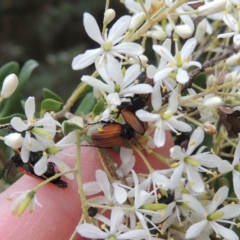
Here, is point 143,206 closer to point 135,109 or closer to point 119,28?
point 135,109

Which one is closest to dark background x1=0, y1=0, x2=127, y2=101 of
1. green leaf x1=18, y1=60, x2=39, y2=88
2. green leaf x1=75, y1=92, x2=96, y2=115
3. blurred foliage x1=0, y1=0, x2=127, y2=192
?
blurred foliage x1=0, y1=0, x2=127, y2=192

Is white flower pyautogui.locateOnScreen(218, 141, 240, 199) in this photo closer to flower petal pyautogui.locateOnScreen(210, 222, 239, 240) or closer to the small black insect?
flower petal pyautogui.locateOnScreen(210, 222, 239, 240)

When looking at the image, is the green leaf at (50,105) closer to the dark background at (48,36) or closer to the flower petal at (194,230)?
the flower petal at (194,230)

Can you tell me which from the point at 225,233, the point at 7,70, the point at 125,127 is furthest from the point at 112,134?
the point at 7,70

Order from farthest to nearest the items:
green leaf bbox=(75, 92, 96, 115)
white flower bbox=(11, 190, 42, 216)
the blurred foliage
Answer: the blurred foliage → green leaf bbox=(75, 92, 96, 115) → white flower bbox=(11, 190, 42, 216)

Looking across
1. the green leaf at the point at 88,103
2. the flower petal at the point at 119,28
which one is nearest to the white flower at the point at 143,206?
the flower petal at the point at 119,28
